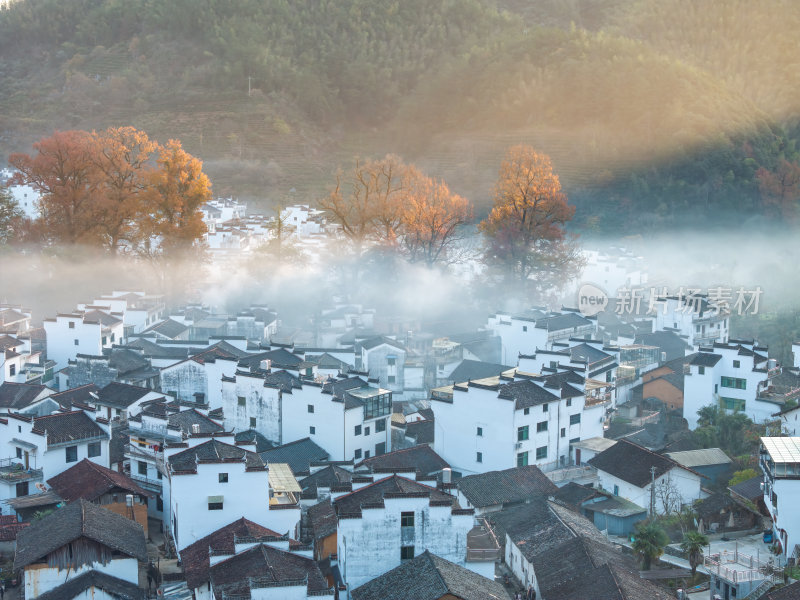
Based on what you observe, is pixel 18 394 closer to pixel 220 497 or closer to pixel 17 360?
pixel 17 360

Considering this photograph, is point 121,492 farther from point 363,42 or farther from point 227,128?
point 363,42

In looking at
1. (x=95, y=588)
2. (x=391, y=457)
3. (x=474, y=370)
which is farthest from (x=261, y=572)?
(x=474, y=370)

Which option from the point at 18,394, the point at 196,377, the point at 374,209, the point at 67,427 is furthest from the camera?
the point at 374,209

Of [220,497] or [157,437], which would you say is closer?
[220,497]

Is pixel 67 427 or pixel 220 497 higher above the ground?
pixel 67 427

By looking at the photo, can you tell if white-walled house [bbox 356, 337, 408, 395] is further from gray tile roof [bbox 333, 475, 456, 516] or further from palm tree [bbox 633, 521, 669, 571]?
palm tree [bbox 633, 521, 669, 571]

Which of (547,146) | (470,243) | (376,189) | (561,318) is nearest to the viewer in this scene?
(561,318)

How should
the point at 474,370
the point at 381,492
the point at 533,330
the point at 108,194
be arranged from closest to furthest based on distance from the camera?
1. the point at 381,492
2. the point at 474,370
3. the point at 533,330
4. the point at 108,194

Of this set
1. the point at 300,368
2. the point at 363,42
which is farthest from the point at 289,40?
the point at 300,368
